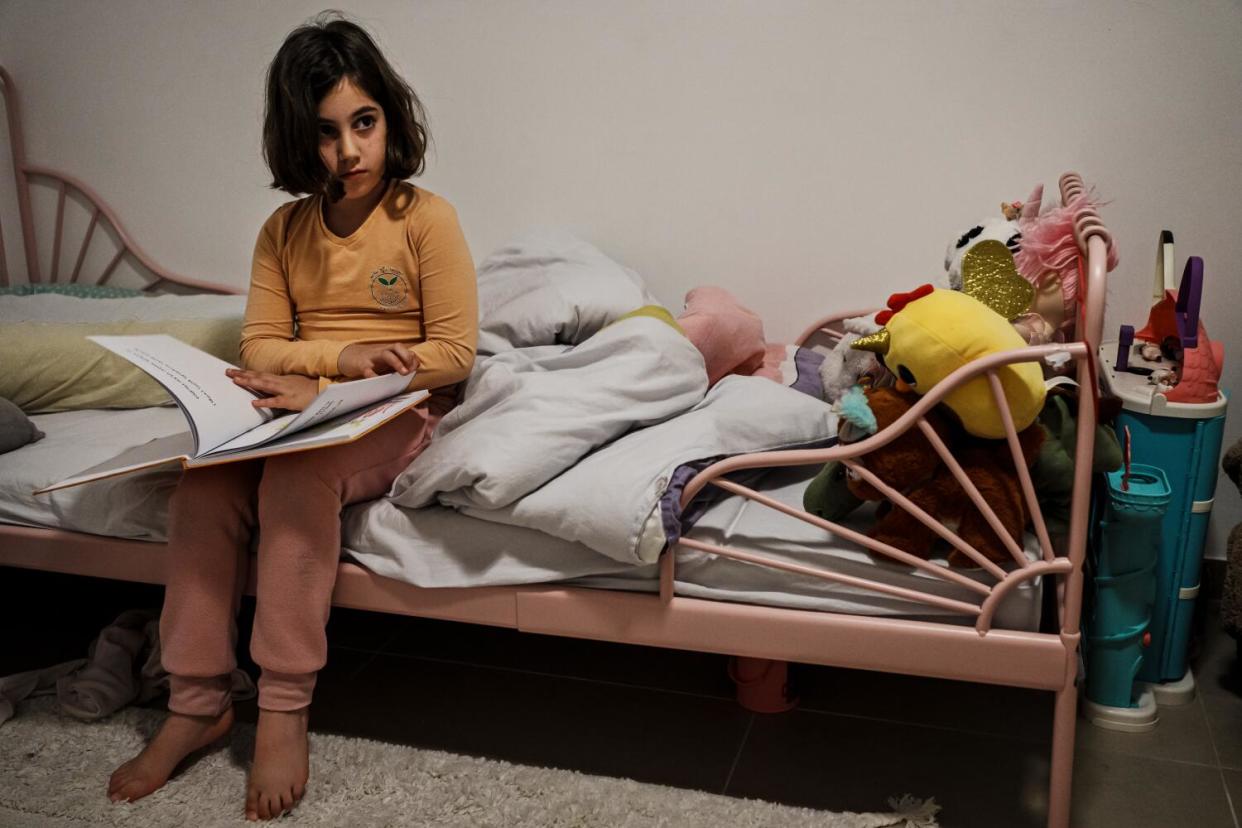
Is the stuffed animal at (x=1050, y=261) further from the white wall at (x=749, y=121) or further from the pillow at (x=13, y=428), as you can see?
the pillow at (x=13, y=428)

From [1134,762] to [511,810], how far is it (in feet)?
2.69

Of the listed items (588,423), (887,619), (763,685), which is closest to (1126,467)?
(887,619)

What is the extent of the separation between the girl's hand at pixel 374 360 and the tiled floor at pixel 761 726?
0.53m

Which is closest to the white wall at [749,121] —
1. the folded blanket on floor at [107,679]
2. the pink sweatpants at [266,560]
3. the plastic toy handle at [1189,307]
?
the plastic toy handle at [1189,307]

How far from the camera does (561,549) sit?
130 cm

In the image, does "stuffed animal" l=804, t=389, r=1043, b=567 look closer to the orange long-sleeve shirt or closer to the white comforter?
the white comforter

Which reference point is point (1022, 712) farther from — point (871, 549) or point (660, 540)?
point (660, 540)

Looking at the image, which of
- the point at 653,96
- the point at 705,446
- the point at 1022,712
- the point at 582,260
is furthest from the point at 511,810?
the point at 653,96

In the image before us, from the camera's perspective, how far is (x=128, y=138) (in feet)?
7.50

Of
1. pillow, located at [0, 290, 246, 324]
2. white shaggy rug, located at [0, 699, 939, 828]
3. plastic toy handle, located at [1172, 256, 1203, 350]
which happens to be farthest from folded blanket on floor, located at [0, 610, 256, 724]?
plastic toy handle, located at [1172, 256, 1203, 350]

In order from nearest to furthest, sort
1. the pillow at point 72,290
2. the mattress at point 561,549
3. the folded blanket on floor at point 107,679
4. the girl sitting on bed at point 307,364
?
the mattress at point 561,549 → the girl sitting on bed at point 307,364 → the folded blanket on floor at point 107,679 → the pillow at point 72,290

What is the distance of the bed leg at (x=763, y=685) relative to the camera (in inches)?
60.7

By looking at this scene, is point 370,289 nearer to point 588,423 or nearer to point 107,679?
point 588,423

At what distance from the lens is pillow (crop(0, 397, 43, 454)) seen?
161 cm
